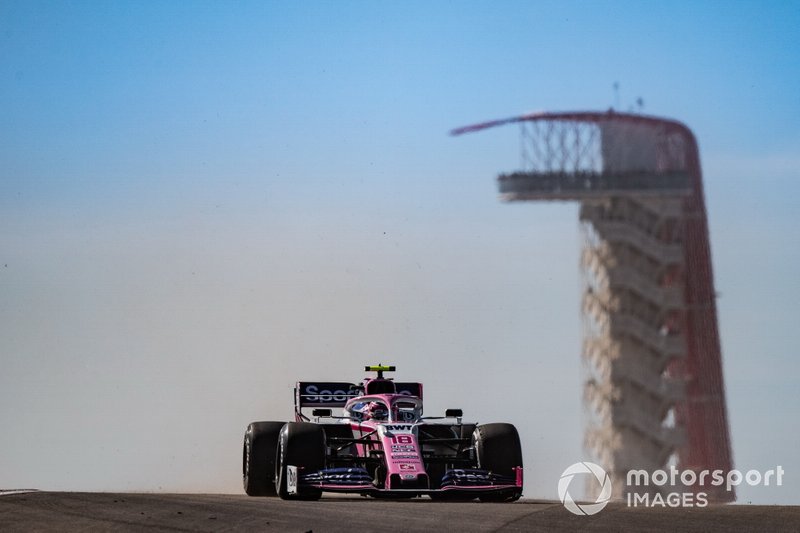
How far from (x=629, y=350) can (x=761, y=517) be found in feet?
177

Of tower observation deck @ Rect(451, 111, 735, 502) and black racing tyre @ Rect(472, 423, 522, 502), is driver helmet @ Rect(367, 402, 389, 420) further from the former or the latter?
tower observation deck @ Rect(451, 111, 735, 502)

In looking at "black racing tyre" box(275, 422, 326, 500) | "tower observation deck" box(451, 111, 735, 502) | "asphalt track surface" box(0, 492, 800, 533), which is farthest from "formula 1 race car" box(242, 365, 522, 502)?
"tower observation deck" box(451, 111, 735, 502)

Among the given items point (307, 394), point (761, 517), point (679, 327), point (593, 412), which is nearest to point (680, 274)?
point (679, 327)

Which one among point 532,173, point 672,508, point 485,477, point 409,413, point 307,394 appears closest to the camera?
point 672,508

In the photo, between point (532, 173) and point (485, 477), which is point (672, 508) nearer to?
point (485, 477)

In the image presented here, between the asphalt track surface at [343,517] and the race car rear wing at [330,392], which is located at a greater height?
the race car rear wing at [330,392]

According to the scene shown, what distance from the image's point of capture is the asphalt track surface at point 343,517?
21.4 metres

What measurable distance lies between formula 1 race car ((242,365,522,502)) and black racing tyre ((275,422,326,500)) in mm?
19

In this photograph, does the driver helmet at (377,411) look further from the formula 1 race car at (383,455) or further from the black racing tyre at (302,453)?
the black racing tyre at (302,453)

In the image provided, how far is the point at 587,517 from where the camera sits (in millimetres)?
23297

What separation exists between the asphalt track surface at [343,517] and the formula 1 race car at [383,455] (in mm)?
2272

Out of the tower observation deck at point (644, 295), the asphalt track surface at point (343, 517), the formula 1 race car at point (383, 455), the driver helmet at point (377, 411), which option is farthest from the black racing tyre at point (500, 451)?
the tower observation deck at point (644, 295)

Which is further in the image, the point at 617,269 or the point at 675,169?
the point at 617,269

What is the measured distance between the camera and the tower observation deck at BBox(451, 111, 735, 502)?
68.9 meters
